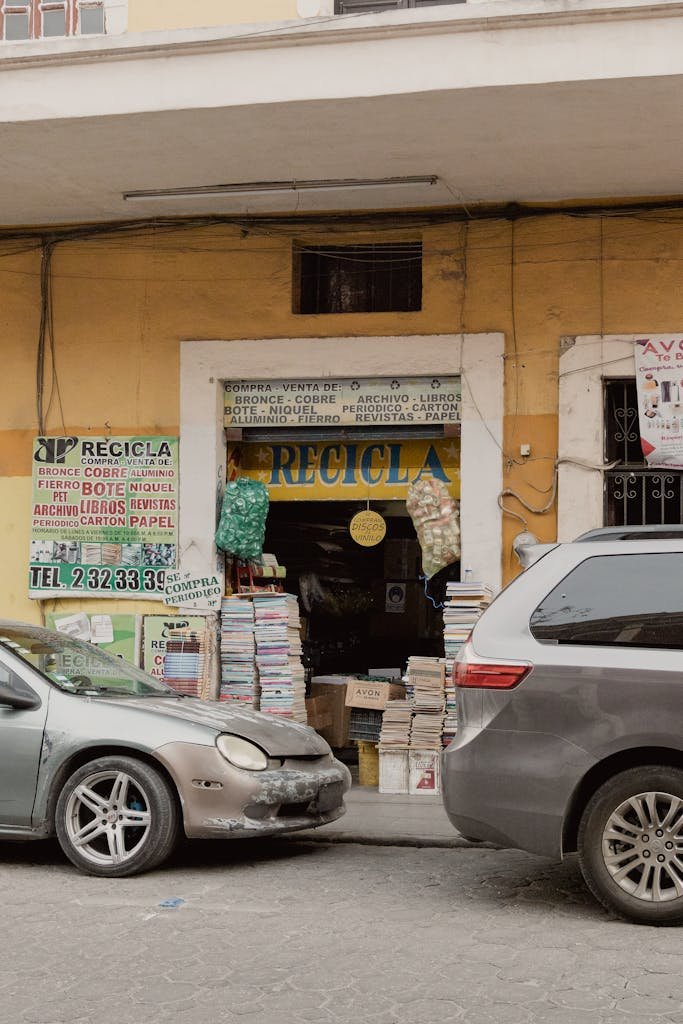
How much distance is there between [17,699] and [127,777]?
31.5 inches

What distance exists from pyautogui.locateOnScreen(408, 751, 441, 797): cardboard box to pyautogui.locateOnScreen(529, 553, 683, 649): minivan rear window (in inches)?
175

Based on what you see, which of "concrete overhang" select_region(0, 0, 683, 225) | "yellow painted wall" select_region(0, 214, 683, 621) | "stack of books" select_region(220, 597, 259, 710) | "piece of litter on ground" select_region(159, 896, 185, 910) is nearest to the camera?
"piece of litter on ground" select_region(159, 896, 185, 910)

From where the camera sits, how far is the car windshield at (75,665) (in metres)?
7.89

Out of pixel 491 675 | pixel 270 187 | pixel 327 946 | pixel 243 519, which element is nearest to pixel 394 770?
pixel 243 519

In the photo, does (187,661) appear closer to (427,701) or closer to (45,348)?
(427,701)

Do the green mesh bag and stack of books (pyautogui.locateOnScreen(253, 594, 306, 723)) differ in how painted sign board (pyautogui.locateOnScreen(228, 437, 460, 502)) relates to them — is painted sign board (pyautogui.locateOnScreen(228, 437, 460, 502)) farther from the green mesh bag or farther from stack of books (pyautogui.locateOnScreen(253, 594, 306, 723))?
stack of books (pyautogui.locateOnScreen(253, 594, 306, 723))

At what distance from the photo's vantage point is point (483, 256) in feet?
36.4

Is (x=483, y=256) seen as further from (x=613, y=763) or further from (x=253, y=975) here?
(x=253, y=975)

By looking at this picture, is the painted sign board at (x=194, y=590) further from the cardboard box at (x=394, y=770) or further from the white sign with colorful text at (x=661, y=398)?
the white sign with colorful text at (x=661, y=398)

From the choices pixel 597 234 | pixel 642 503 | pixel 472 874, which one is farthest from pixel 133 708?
pixel 597 234

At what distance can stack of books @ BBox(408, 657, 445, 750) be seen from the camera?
1063 centimetres

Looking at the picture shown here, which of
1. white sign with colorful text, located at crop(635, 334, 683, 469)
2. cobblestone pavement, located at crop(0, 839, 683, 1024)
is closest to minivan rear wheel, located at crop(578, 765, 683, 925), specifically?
cobblestone pavement, located at crop(0, 839, 683, 1024)

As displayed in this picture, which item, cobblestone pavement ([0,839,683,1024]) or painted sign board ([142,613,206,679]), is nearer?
cobblestone pavement ([0,839,683,1024])

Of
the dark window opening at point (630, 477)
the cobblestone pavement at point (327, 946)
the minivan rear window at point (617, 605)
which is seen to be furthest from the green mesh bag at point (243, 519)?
the minivan rear window at point (617, 605)
